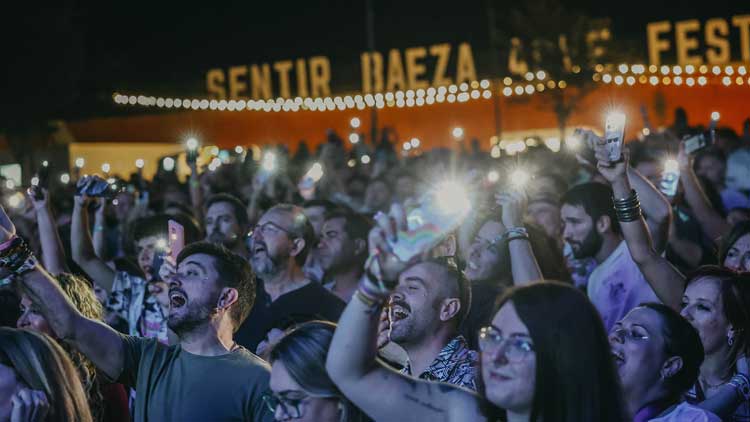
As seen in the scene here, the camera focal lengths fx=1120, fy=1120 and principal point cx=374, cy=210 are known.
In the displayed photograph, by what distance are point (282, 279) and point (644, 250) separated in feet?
7.29

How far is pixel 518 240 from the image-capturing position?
18.3ft

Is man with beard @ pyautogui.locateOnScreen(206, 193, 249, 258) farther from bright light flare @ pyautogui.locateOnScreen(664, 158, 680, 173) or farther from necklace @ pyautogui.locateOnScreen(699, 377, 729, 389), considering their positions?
necklace @ pyautogui.locateOnScreen(699, 377, 729, 389)

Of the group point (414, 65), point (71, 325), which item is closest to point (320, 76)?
point (414, 65)

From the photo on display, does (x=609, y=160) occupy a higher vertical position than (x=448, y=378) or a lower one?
higher

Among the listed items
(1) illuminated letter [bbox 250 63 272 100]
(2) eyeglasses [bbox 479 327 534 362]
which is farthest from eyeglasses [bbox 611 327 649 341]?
(1) illuminated letter [bbox 250 63 272 100]

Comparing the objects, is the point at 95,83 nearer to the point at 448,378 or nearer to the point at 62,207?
the point at 62,207

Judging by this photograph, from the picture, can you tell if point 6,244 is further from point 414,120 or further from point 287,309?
point 414,120

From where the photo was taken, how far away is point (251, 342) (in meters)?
6.14

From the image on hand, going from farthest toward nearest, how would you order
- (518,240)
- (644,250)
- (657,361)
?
(518,240) < (644,250) < (657,361)

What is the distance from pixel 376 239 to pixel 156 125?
102ft

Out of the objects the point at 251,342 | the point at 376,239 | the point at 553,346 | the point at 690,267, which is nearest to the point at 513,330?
the point at 553,346

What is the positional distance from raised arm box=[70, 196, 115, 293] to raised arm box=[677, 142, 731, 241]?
4029 mm

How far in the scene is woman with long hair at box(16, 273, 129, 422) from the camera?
5152 millimetres

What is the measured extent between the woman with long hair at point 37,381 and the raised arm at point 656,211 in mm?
3324
